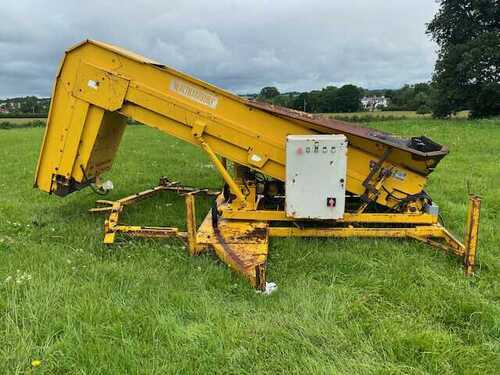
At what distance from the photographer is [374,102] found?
62.0 meters

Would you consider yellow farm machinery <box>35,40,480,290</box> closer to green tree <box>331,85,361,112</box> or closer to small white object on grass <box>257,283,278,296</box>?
small white object on grass <box>257,283,278,296</box>

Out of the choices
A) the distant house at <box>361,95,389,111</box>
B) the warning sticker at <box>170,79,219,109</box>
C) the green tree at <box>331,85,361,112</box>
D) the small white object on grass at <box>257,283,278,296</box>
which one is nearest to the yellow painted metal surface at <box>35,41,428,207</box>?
the warning sticker at <box>170,79,219,109</box>

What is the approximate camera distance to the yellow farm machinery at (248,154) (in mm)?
4766

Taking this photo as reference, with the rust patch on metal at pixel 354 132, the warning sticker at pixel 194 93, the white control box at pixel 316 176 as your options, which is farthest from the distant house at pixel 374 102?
the white control box at pixel 316 176

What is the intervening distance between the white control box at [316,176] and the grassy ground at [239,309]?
411 mm

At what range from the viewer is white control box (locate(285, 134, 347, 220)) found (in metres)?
4.68

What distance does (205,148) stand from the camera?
17.4 ft

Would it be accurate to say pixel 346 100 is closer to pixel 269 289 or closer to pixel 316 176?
pixel 316 176

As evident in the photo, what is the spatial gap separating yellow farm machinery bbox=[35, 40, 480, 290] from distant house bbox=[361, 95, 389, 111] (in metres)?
52.8

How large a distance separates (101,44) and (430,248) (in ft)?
14.1

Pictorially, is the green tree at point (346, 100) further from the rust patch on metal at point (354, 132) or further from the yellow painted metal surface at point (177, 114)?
the yellow painted metal surface at point (177, 114)

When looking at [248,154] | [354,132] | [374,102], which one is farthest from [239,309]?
[374,102]

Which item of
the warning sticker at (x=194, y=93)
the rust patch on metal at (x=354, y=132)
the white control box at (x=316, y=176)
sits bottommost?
the white control box at (x=316, y=176)

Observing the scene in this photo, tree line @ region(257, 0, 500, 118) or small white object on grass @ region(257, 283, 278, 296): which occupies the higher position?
tree line @ region(257, 0, 500, 118)
